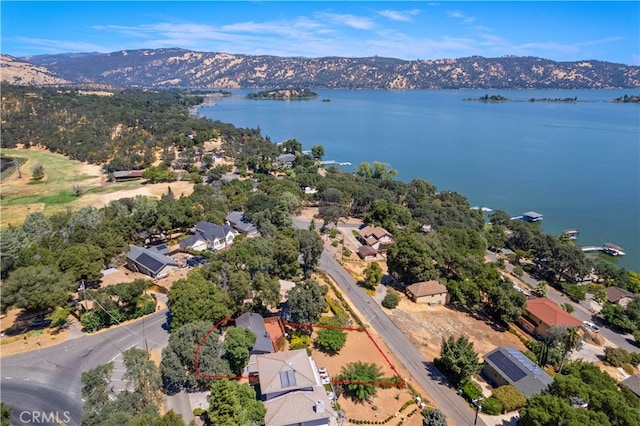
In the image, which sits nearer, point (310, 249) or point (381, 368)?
point (381, 368)


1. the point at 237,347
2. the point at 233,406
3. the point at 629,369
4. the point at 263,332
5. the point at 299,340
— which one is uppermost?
the point at 233,406

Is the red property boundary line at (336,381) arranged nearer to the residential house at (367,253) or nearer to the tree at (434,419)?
the tree at (434,419)

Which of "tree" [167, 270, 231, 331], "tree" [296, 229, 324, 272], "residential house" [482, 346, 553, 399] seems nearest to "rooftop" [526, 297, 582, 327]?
"residential house" [482, 346, 553, 399]

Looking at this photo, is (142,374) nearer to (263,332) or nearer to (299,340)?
(263,332)

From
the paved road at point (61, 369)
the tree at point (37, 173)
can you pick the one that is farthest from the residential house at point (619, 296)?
the tree at point (37, 173)

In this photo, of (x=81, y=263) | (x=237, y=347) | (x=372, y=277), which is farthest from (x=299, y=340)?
(x=81, y=263)

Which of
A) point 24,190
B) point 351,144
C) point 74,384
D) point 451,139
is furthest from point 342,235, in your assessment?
point 451,139
